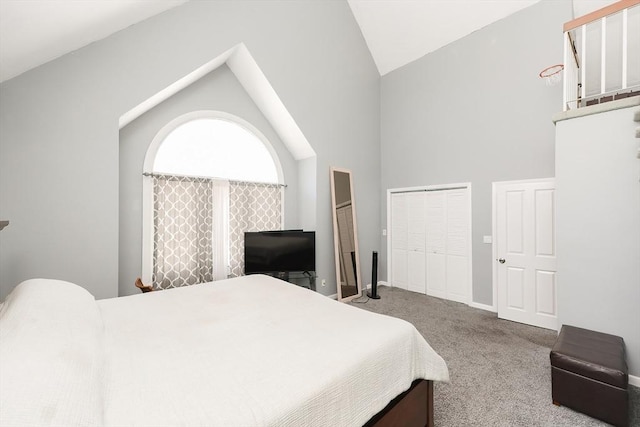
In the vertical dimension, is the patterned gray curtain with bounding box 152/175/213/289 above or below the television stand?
above

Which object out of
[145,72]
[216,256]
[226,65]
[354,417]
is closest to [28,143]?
[145,72]

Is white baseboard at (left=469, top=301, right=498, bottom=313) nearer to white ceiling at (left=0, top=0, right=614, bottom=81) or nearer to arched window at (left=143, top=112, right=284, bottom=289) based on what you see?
arched window at (left=143, top=112, right=284, bottom=289)

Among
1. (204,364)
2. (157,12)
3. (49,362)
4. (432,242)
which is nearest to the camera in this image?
(49,362)

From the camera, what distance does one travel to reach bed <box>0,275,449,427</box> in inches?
31.4

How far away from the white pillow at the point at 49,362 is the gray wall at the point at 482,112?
4542 mm

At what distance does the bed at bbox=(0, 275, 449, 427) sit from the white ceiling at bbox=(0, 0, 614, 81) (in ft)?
5.47

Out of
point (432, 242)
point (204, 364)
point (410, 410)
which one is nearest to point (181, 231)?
point (204, 364)

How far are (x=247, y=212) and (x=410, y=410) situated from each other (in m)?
3.12

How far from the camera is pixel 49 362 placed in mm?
876

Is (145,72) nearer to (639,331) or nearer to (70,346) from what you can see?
(70,346)

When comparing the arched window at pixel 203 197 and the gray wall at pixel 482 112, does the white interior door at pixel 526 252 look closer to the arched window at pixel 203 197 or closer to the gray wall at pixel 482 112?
the gray wall at pixel 482 112

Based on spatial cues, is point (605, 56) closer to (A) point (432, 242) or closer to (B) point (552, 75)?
(B) point (552, 75)

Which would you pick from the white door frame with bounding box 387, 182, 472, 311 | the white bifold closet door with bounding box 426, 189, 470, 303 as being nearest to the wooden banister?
the white door frame with bounding box 387, 182, 472, 311

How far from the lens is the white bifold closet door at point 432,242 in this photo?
4.29 meters
